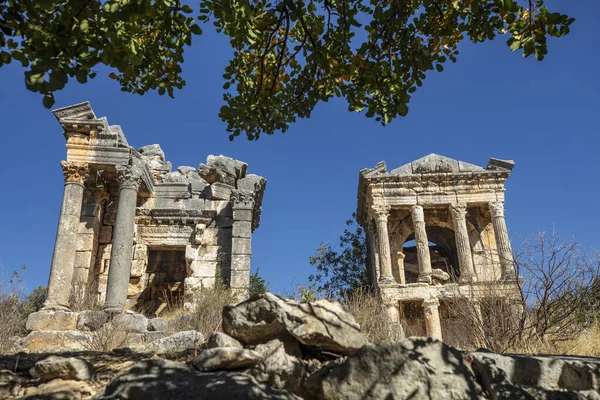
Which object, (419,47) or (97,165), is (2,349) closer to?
(97,165)

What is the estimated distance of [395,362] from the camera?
3.89 m

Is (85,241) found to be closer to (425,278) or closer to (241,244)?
(241,244)

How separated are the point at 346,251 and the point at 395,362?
72.8 ft

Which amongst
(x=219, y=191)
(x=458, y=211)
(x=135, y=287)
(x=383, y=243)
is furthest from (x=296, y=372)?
(x=458, y=211)

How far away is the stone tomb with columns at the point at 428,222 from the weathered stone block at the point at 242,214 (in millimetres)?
9234

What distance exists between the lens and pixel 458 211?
22.0 meters

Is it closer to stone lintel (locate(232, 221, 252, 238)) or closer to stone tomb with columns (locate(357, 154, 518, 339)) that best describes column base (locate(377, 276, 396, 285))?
stone tomb with columns (locate(357, 154, 518, 339))

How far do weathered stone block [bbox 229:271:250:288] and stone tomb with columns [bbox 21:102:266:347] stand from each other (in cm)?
3

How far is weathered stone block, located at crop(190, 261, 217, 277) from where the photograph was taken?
43.2 ft

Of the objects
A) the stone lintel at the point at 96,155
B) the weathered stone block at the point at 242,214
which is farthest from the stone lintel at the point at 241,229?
the stone lintel at the point at 96,155

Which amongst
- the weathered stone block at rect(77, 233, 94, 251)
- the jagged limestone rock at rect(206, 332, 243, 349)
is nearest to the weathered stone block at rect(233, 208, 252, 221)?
the weathered stone block at rect(77, 233, 94, 251)

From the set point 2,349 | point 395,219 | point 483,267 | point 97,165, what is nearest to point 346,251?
point 395,219

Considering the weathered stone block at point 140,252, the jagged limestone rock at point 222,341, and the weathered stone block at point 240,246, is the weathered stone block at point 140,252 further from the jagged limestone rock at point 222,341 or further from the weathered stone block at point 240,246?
the jagged limestone rock at point 222,341

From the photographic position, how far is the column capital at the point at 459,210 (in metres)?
21.9
